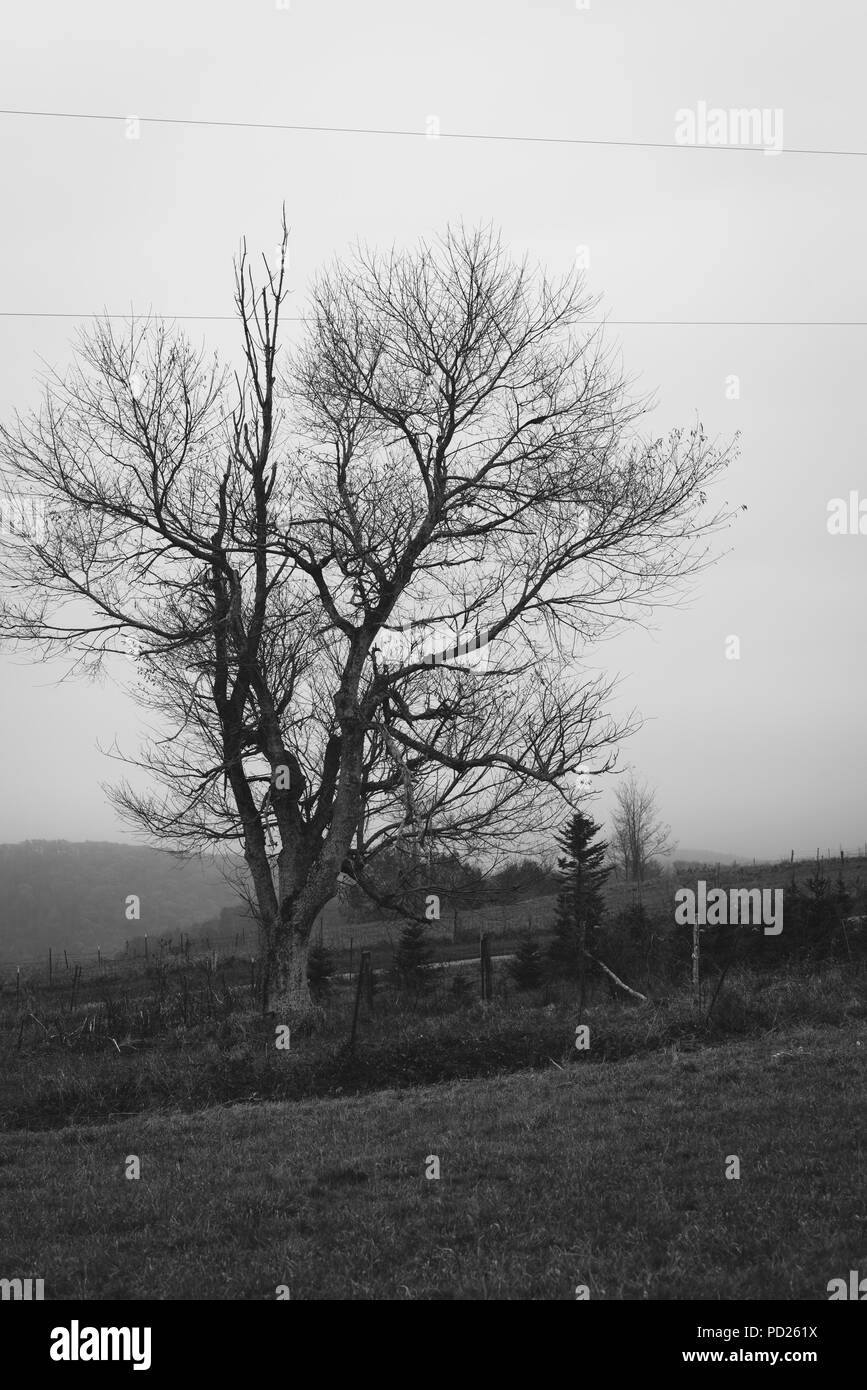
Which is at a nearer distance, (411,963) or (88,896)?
(411,963)

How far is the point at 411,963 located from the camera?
25.0m

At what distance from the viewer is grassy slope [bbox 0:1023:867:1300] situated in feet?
18.8

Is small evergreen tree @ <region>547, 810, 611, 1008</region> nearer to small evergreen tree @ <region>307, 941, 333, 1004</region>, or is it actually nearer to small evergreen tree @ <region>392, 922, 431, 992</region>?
small evergreen tree @ <region>392, 922, 431, 992</region>

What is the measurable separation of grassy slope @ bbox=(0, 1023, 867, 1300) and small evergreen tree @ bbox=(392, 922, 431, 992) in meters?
13.3

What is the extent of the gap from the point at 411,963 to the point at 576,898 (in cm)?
570

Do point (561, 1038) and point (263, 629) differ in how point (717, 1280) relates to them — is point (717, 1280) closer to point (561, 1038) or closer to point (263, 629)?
point (561, 1038)

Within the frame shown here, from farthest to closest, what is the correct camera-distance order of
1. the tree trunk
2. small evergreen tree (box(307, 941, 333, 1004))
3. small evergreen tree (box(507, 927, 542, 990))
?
small evergreen tree (box(507, 927, 542, 990))
small evergreen tree (box(307, 941, 333, 1004))
the tree trunk

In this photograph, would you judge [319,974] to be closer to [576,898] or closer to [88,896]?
[576,898]

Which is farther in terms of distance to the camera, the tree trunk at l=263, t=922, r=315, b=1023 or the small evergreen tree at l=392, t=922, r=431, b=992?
the small evergreen tree at l=392, t=922, r=431, b=992

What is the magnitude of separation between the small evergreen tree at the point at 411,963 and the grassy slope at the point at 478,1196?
43.7ft

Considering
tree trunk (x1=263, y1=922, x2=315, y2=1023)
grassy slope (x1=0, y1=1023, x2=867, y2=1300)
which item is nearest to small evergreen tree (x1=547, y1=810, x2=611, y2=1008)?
tree trunk (x1=263, y1=922, x2=315, y2=1023)

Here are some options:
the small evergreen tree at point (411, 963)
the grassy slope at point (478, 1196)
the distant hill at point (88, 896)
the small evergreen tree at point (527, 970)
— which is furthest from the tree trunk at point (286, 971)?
the distant hill at point (88, 896)

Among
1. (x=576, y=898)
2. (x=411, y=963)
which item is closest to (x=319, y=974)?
(x=411, y=963)

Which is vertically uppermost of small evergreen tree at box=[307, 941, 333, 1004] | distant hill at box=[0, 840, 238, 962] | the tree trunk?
the tree trunk
